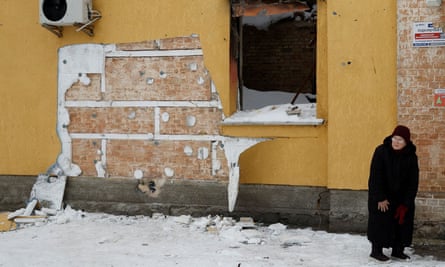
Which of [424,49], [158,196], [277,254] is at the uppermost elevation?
[424,49]

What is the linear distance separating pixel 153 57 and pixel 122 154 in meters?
1.40

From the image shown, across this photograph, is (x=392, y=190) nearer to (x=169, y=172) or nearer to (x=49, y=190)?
(x=169, y=172)

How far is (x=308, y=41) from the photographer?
422 inches

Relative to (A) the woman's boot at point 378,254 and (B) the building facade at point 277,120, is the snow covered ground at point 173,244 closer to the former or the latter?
(A) the woman's boot at point 378,254

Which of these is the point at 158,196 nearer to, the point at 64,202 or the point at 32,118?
the point at 64,202

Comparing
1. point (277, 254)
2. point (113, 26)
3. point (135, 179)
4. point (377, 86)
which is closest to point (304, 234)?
point (277, 254)

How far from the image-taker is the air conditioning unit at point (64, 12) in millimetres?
6883

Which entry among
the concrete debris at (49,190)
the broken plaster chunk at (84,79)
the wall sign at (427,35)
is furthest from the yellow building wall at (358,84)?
the concrete debris at (49,190)

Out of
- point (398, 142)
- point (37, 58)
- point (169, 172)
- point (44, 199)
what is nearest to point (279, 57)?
point (169, 172)

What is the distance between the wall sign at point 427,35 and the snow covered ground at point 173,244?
2332 millimetres

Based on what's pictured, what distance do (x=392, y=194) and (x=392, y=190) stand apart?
0.05m

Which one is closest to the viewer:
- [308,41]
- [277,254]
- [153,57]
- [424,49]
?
[277,254]

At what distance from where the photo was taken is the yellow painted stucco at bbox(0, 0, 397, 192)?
6094mm

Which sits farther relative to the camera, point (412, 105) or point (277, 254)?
point (412, 105)
